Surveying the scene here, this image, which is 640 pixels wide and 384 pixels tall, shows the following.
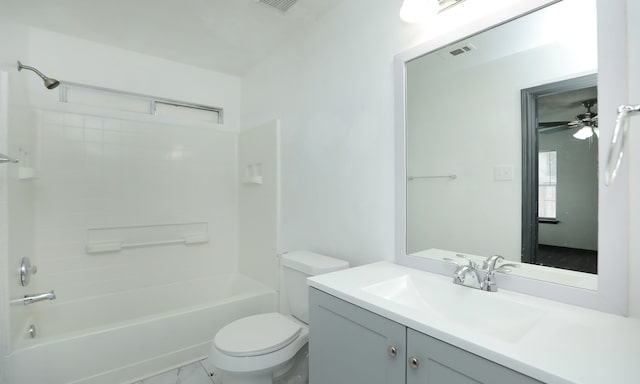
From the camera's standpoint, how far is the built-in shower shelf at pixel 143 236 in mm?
2338

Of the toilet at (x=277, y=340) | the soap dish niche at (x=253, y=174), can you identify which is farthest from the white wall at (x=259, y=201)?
the toilet at (x=277, y=340)

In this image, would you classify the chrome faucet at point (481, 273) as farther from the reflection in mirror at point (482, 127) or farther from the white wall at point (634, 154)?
the white wall at point (634, 154)

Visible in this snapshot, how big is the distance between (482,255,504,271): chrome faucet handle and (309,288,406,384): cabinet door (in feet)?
1.62

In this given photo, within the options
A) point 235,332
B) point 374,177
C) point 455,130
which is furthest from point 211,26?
point 235,332

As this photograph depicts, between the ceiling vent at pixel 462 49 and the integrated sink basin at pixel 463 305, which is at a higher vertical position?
the ceiling vent at pixel 462 49

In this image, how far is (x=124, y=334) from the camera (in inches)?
71.2

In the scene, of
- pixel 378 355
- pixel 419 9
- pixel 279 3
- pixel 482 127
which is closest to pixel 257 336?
pixel 378 355

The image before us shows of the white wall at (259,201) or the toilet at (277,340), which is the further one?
the white wall at (259,201)

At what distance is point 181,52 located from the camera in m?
2.49

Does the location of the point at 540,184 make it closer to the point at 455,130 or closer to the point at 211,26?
the point at 455,130

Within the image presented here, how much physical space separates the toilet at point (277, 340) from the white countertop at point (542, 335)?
0.51 meters

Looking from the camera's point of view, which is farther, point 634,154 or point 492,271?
point 492,271

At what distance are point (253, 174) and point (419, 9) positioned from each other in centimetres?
195

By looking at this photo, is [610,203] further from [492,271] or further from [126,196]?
[126,196]
